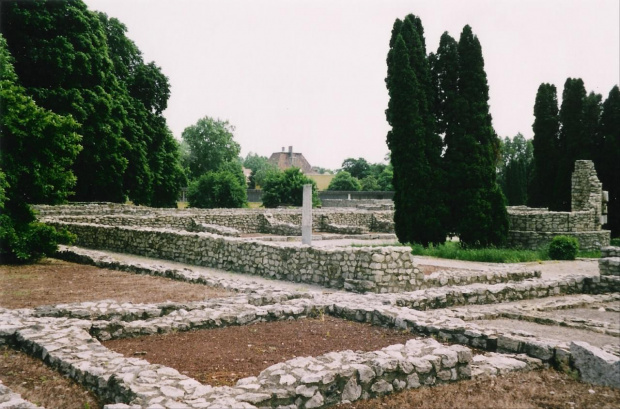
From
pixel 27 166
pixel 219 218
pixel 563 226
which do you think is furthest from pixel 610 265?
pixel 219 218

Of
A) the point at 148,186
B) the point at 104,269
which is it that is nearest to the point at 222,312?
the point at 104,269

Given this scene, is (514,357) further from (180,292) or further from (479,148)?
(479,148)

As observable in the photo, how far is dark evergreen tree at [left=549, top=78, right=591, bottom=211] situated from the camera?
32.6m

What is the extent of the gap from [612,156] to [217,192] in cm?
2724

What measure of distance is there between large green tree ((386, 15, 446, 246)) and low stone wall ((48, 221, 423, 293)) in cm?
826

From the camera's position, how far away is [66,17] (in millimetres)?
30156

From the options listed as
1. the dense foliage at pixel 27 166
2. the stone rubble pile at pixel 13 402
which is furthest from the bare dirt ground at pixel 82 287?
the stone rubble pile at pixel 13 402

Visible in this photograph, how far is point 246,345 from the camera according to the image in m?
7.70

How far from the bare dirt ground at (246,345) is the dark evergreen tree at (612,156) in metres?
26.0

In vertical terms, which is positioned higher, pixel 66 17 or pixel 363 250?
pixel 66 17

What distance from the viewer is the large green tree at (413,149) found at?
21.7m

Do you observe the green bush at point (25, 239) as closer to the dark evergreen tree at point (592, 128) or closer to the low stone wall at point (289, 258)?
the low stone wall at point (289, 258)

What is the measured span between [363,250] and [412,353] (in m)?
6.51

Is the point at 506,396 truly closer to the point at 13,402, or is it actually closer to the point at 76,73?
the point at 13,402
